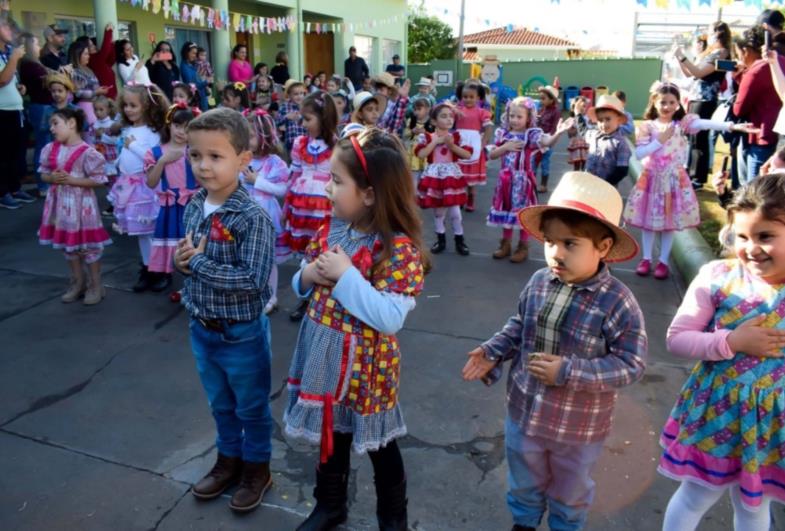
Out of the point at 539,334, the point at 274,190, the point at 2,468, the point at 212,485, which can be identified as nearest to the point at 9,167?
the point at 274,190

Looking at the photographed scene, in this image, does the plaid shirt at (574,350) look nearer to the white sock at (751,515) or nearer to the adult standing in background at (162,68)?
the white sock at (751,515)

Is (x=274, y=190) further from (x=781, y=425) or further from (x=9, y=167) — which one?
(x=9, y=167)

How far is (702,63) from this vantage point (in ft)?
28.5

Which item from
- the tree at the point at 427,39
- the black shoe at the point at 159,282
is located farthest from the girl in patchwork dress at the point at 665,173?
the tree at the point at 427,39

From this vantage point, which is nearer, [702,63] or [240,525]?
[240,525]

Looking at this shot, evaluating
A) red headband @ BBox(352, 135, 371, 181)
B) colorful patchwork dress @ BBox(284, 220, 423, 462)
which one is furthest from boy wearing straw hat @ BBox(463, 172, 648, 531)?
red headband @ BBox(352, 135, 371, 181)

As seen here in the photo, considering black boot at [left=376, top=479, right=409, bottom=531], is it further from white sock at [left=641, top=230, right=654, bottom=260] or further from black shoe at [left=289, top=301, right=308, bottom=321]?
white sock at [left=641, top=230, right=654, bottom=260]

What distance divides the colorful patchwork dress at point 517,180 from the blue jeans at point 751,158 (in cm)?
204

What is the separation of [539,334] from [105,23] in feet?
35.4

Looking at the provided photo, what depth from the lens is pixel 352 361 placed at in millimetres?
2256

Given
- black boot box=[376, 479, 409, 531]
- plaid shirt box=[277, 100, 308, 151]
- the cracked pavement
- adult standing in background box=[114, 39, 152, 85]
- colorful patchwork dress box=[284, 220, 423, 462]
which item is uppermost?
→ adult standing in background box=[114, 39, 152, 85]

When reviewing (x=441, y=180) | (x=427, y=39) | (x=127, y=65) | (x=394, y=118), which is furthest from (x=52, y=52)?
(x=427, y=39)

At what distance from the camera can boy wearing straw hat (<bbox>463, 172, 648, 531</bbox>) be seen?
2115mm

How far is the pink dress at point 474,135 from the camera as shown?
300 inches
